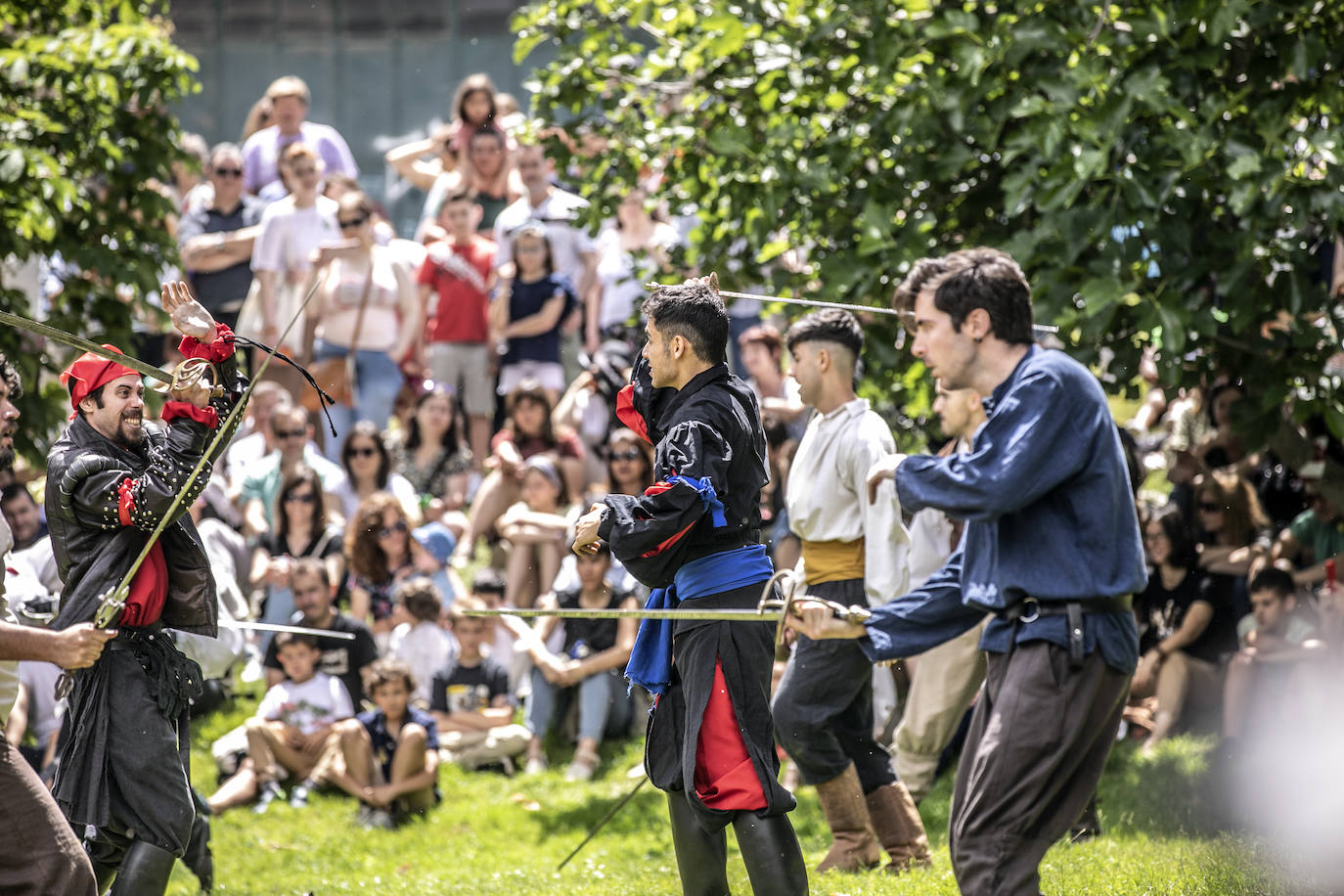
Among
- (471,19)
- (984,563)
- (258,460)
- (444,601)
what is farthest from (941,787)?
(471,19)

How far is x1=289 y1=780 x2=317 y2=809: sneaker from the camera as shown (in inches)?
346

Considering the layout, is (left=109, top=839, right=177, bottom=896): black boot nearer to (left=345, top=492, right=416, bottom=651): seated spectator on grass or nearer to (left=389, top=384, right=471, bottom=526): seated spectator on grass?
(left=345, top=492, right=416, bottom=651): seated spectator on grass

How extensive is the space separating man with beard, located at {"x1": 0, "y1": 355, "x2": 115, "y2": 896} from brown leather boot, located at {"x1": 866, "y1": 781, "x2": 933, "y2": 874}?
10.7ft

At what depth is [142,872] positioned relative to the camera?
5.04 metres

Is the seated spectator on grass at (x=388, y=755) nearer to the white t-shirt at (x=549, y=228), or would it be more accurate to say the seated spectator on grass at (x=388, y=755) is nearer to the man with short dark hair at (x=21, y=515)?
the man with short dark hair at (x=21, y=515)

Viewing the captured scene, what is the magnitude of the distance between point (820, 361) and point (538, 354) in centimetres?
530

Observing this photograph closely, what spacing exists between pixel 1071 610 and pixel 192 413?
9.49 feet

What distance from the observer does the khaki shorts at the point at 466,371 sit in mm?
11797

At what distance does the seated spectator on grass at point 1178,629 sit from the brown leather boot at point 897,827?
254 centimetres

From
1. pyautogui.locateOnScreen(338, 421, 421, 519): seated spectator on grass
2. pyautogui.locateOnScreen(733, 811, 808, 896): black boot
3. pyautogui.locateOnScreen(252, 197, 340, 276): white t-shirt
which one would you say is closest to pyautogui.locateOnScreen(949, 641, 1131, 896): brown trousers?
pyautogui.locateOnScreen(733, 811, 808, 896): black boot

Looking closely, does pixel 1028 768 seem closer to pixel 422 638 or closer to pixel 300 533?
pixel 422 638

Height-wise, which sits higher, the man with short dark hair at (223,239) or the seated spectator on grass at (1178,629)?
the man with short dark hair at (223,239)

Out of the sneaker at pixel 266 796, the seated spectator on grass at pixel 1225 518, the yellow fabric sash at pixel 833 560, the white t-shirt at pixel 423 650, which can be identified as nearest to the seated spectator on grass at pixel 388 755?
the sneaker at pixel 266 796

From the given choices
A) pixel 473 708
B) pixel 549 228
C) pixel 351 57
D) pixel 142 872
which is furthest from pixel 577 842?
pixel 351 57
